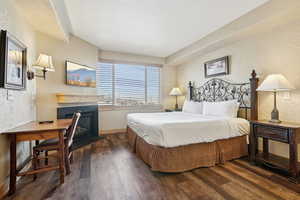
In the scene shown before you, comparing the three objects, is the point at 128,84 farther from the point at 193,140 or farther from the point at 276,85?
the point at 276,85

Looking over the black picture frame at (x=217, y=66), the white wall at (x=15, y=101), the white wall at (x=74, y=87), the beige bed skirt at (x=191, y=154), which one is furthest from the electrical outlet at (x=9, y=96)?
the black picture frame at (x=217, y=66)

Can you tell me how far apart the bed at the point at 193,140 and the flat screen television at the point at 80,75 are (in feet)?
5.96

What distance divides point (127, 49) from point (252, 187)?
13.9ft

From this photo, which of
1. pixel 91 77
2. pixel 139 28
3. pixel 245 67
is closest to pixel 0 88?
pixel 91 77

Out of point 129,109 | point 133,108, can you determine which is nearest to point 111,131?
point 129,109

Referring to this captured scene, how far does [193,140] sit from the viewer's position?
2.17 m

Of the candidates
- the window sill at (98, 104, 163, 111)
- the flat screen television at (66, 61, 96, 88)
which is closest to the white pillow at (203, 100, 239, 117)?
the window sill at (98, 104, 163, 111)

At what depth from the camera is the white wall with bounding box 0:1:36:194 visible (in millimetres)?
1673

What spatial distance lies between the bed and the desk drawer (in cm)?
31

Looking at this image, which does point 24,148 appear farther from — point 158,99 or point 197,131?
point 158,99

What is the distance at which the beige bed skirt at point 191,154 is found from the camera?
2055 millimetres

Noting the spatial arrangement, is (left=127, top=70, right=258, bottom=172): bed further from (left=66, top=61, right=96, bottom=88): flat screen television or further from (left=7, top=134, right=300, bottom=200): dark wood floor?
(left=66, top=61, right=96, bottom=88): flat screen television

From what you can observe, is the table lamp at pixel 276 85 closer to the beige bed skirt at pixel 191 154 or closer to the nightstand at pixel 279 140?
the nightstand at pixel 279 140

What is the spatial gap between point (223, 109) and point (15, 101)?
355 centimetres
